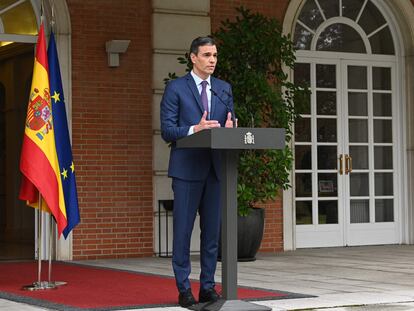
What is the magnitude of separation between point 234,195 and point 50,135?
2179 millimetres

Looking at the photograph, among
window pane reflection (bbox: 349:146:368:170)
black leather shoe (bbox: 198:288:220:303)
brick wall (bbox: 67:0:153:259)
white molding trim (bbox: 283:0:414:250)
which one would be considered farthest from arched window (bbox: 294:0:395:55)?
black leather shoe (bbox: 198:288:220:303)

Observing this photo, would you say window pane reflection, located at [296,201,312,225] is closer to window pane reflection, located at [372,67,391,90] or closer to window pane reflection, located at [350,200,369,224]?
window pane reflection, located at [350,200,369,224]

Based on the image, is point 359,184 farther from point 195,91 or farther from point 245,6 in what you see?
point 195,91

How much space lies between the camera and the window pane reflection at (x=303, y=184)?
444 inches

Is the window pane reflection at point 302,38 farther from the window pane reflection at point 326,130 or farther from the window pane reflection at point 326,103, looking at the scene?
the window pane reflection at point 326,130

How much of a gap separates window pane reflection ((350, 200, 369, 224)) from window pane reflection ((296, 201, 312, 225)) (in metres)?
0.64

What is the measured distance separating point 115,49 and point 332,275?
359 cm

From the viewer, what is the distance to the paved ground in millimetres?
5863

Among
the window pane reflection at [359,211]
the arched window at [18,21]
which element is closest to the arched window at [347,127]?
the window pane reflection at [359,211]

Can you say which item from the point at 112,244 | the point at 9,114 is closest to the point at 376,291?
the point at 112,244

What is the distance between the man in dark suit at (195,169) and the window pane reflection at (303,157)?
575 centimetres

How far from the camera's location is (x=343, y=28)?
1172cm

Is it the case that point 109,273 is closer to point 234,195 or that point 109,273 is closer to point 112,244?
point 112,244

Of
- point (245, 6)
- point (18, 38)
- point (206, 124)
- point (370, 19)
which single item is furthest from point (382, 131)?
point (206, 124)
